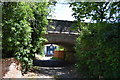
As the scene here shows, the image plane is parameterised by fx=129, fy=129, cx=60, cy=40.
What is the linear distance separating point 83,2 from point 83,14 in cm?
60

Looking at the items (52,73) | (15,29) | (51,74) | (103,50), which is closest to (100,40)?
(103,50)

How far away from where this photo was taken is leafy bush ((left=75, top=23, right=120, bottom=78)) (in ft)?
14.5

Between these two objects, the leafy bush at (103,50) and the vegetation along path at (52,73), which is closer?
the leafy bush at (103,50)

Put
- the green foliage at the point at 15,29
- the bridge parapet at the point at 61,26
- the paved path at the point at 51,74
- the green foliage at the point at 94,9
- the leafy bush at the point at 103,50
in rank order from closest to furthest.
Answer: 1. the leafy bush at the point at 103,50
2. the green foliage at the point at 15,29
3. the green foliage at the point at 94,9
4. the paved path at the point at 51,74
5. the bridge parapet at the point at 61,26

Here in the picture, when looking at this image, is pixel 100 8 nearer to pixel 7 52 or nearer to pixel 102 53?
pixel 102 53

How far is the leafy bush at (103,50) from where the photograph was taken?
4414mm

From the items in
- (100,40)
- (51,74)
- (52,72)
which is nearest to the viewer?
(100,40)

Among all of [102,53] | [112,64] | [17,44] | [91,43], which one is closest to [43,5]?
[17,44]

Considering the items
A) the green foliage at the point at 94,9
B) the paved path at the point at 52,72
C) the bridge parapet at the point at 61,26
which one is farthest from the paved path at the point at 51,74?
the bridge parapet at the point at 61,26

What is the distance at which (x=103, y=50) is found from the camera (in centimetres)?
508

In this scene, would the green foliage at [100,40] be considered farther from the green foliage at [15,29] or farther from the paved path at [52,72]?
the green foliage at [15,29]

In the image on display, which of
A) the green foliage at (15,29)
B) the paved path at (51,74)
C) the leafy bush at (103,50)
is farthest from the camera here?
the paved path at (51,74)

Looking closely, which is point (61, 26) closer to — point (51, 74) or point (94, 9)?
point (51, 74)

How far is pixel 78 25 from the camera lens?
7.96m
